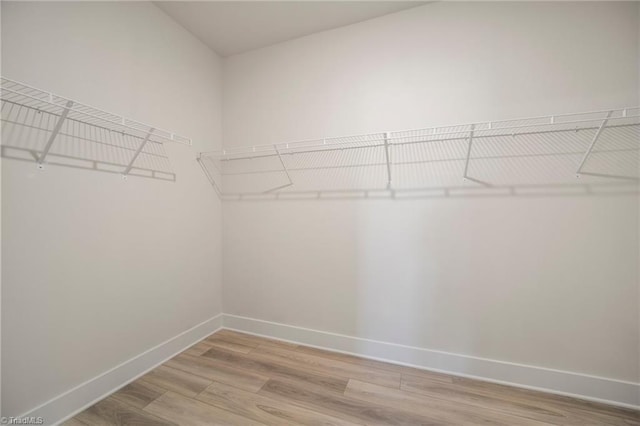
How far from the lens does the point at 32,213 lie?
1215mm

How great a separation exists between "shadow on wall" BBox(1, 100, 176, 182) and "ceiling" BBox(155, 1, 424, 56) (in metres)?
1.01

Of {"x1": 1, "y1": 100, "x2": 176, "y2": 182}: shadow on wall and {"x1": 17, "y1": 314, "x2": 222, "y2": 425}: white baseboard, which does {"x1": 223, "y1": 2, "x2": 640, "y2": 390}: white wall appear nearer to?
{"x1": 17, "y1": 314, "x2": 222, "y2": 425}: white baseboard

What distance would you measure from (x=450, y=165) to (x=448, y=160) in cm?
4

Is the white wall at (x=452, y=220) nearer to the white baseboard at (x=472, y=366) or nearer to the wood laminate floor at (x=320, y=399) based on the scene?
the white baseboard at (x=472, y=366)

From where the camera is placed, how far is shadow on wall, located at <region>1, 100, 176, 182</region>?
1.18 metres

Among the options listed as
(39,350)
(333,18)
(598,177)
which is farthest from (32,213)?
(598,177)

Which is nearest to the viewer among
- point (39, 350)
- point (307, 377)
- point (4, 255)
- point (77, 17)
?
point (4, 255)

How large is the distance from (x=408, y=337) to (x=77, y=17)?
279 cm

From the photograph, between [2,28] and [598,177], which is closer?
[2,28]

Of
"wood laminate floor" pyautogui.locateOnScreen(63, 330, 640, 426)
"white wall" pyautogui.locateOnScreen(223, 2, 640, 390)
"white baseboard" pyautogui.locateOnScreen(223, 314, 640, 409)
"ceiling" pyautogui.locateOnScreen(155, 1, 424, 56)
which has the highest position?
"ceiling" pyautogui.locateOnScreen(155, 1, 424, 56)

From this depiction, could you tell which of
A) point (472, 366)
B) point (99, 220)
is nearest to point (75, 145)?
point (99, 220)

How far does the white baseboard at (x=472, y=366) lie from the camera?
1434 millimetres

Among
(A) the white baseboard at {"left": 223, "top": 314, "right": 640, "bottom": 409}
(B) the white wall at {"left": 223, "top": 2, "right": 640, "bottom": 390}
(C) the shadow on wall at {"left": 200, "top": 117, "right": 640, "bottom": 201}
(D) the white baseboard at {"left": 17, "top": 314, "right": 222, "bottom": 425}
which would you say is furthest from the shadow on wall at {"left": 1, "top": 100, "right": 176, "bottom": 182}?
(A) the white baseboard at {"left": 223, "top": 314, "right": 640, "bottom": 409}

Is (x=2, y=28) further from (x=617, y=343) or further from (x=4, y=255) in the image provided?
(x=617, y=343)
